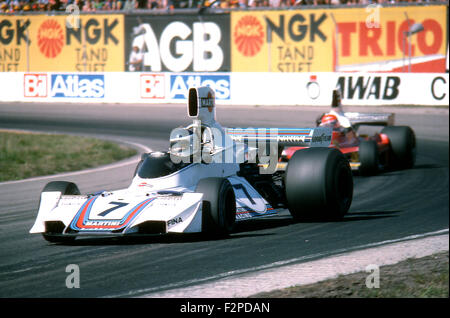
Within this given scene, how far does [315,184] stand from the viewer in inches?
363

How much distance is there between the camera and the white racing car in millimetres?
8039

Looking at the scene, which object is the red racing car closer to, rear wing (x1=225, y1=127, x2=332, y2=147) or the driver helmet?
the driver helmet

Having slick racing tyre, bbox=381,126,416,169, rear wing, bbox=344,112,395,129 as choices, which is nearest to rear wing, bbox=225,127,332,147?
rear wing, bbox=344,112,395,129

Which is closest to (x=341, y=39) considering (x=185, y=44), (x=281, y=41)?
(x=281, y=41)

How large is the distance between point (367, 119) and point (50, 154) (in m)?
6.13

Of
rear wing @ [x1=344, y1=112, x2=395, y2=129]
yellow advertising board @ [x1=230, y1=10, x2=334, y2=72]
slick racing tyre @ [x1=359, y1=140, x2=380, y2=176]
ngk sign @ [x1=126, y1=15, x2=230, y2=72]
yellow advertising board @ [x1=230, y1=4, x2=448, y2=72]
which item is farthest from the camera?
ngk sign @ [x1=126, y1=15, x2=230, y2=72]

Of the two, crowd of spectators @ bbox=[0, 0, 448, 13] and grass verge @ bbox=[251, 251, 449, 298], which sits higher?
crowd of spectators @ bbox=[0, 0, 448, 13]

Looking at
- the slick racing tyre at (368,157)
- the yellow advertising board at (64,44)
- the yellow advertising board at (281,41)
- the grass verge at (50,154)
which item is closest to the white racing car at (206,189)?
the slick racing tyre at (368,157)

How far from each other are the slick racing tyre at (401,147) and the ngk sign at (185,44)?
16963 mm

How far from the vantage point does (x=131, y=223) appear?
7.89 metres

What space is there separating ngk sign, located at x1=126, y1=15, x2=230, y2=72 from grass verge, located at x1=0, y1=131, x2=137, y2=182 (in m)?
12.3

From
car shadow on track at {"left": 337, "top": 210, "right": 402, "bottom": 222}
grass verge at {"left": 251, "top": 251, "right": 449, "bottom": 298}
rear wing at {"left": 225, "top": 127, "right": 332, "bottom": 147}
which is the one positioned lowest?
car shadow on track at {"left": 337, "top": 210, "right": 402, "bottom": 222}

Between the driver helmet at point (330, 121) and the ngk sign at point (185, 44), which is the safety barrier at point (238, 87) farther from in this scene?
the driver helmet at point (330, 121)
